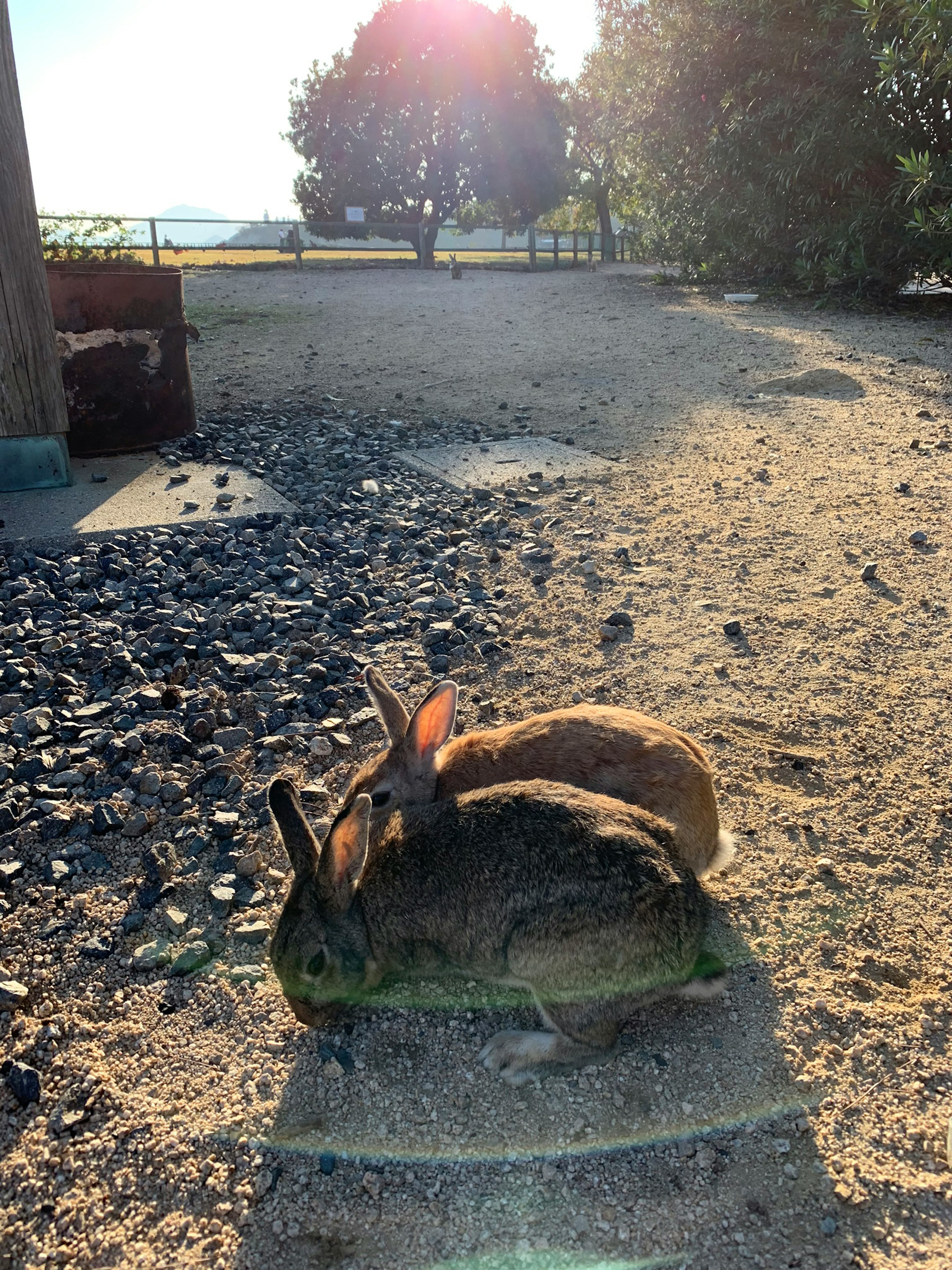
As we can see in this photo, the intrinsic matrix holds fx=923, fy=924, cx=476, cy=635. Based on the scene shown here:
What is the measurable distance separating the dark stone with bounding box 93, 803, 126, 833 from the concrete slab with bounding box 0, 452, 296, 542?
10.6ft

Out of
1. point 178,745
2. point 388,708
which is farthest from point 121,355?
point 388,708

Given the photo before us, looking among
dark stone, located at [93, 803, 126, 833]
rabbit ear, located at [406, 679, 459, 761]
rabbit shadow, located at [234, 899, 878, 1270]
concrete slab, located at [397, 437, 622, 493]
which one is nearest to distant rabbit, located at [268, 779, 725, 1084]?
rabbit shadow, located at [234, 899, 878, 1270]

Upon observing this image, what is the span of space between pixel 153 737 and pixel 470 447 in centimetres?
514

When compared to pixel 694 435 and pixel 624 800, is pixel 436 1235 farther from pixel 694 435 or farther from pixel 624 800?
pixel 694 435

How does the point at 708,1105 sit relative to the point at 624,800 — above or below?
below

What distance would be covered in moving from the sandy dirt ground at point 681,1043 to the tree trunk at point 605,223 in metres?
31.7

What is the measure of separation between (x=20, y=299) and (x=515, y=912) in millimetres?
6560

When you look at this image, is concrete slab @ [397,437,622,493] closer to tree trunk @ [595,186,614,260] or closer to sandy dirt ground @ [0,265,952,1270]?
sandy dirt ground @ [0,265,952,1270]

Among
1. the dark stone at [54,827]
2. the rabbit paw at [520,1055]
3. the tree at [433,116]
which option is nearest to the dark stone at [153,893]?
the dark stone at [54,827]

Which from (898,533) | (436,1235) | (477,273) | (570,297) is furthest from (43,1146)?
(477,273)

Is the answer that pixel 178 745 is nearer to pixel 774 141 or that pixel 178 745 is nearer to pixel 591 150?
pixel 774 141

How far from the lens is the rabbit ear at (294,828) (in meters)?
3.13

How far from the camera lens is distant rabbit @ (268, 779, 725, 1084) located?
2.91 meters

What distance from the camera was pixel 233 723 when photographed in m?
4.71
